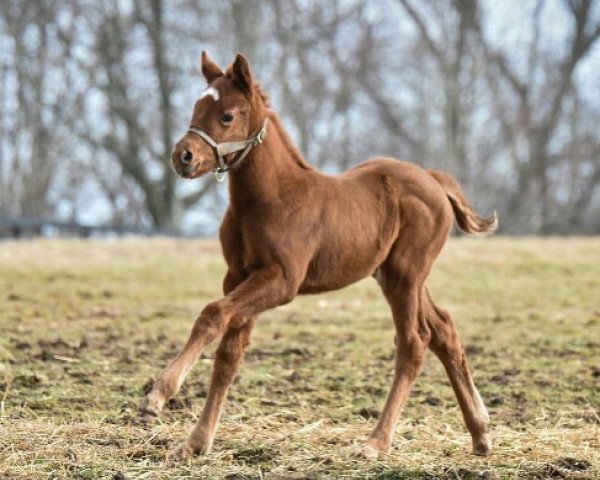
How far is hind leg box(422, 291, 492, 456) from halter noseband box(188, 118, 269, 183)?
149 centimetres

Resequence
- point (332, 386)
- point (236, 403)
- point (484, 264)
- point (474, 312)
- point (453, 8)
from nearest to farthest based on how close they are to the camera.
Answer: point (236, 403), point (332, 386), point (474, 312), point (484, 264), point (453, 8)

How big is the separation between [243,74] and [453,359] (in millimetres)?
2196

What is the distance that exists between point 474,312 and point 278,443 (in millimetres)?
7827

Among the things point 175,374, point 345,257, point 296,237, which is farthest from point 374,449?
point 175,374

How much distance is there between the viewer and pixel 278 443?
6012 millimetres

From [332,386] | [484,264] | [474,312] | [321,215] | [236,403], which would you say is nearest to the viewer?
[321,215]

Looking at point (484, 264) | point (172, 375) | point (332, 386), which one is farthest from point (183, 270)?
point (172, 375)

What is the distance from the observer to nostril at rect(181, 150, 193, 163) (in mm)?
5203

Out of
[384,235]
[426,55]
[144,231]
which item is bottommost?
[144,231]

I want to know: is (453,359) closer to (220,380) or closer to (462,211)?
(462,211)

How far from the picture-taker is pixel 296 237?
5.56 m

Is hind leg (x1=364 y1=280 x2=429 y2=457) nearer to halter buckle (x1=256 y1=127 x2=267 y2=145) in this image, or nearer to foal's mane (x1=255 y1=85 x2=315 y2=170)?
foal's mane (x1=255 y1=85 x2=315 y2=170)

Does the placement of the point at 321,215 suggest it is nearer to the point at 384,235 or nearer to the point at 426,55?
the point at 384,235

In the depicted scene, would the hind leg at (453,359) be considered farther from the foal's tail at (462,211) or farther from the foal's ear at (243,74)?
the foal's ear at (243,74)
